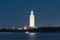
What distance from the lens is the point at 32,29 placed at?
A: 606 ft

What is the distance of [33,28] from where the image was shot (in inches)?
7352

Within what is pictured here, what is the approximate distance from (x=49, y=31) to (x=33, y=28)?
365 inches

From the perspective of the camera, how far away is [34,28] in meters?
188

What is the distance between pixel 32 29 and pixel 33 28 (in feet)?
7.42

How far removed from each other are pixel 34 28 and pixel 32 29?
4076mm

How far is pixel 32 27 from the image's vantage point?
185125 mm

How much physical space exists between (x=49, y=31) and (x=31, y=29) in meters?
10.8

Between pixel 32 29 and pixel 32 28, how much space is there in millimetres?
1473

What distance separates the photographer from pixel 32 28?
186 m

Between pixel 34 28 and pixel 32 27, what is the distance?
3.63 meters

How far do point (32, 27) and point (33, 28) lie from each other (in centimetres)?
183

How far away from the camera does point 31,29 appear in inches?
7229

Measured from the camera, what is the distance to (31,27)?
607 feet

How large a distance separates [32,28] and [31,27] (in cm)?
120
